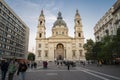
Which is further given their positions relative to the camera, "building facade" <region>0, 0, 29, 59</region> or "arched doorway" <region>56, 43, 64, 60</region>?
"arched doorway" <region>56, 43, 64, 60</region>

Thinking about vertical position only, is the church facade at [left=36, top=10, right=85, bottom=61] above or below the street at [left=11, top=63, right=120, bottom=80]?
above

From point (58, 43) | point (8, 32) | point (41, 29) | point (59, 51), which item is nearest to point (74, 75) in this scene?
point (8, 32)

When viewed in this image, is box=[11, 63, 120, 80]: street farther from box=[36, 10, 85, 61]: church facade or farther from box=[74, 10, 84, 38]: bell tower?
box=[74, 10, 84, 38]: bell tower

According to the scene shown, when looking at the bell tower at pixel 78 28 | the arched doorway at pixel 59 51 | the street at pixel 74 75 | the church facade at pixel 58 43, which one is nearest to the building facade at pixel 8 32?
the church facade at pixel 58 43

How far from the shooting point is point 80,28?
95188 millimetres

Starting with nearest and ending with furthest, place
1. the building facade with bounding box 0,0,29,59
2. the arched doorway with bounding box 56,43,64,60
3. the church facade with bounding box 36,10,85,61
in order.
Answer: the building facade with bounding box 0,0,29,59 → the church facade with bounding box 36,10,85,61 → the arched doorway with bounding box 56,43,64,60

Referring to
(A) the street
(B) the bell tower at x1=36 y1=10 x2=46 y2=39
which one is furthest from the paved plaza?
(B) the bell tower at x1=36 y1=10 x2=46 y2=39

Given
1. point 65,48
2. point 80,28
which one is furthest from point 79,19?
point 65,48

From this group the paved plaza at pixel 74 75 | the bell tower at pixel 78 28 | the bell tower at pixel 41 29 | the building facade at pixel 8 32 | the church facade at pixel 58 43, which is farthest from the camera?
the bell tower at pixel 78 28

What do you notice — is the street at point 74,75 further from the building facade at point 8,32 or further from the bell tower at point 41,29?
the bell tower at point 41,29

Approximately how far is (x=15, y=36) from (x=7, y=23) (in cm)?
1122

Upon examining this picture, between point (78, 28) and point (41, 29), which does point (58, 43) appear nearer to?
point (41, 29)

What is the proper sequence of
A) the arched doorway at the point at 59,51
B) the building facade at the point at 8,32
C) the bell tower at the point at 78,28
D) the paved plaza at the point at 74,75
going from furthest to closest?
the arched doorway at the point at 59,51
the bell tower at the point at 78,28
the building facade at the point at 8,32
the paved plaza at the point at 74,75

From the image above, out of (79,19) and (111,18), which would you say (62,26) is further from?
(111,18)
